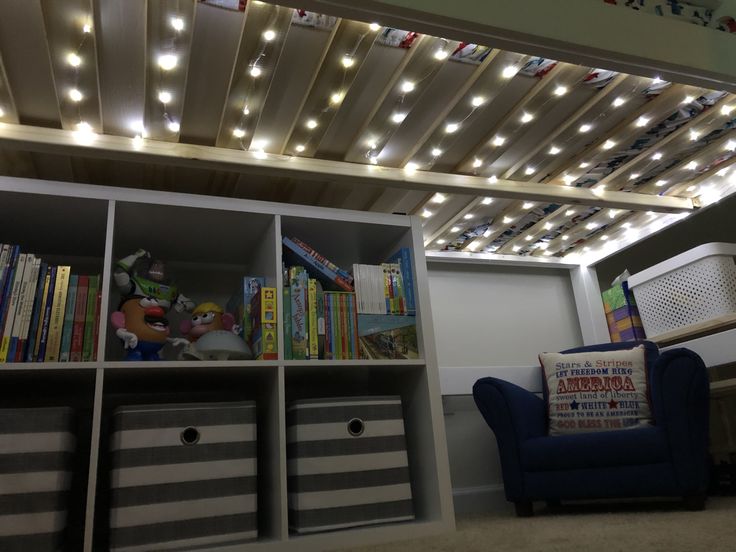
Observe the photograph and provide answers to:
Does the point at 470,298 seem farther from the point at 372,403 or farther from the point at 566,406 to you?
the point at 372,403

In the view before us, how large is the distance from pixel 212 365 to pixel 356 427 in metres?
0.51

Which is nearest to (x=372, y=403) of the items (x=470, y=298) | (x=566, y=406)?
(x=566, y=406)

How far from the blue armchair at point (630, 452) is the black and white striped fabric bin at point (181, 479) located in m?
1.02

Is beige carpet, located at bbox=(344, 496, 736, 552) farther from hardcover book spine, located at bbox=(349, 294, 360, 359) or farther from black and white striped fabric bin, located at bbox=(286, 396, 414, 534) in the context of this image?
hardcover book spine, located at bbox=(349, 294, 360, 359)

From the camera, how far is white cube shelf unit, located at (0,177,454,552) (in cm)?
172

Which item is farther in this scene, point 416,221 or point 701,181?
point 701,181

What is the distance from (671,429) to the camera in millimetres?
1925

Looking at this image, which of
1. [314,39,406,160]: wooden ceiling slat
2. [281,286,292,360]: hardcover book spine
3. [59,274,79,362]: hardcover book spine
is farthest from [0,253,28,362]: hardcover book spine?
[314,39,406,160]: wooden ceiling slat

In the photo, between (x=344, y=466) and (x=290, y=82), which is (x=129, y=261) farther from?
Answer: (x=344, y=466)

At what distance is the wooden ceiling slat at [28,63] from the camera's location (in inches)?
55.7

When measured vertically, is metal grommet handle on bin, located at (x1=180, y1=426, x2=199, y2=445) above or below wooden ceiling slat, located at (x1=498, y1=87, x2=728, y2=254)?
below

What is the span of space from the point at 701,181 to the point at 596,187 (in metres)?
0.49

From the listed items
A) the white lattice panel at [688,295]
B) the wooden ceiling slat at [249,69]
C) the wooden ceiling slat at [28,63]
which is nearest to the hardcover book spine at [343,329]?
the wooden ceiling slat at [249,69]

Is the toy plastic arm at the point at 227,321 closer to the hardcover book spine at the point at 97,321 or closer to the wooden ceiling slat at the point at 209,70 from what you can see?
the hardcover book spine at the point at 97,321
